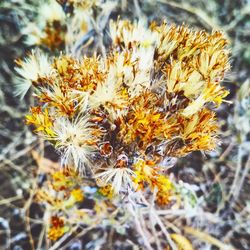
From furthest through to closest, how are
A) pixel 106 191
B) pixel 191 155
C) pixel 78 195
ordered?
pixel 191 155 < pixel 78 195 < pixel 106 191

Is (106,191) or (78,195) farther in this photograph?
(78,195)

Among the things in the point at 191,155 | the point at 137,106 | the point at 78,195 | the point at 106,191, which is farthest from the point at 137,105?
the point at 191,155

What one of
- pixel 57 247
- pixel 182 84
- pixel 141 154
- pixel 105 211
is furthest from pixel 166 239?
pixel 182 84

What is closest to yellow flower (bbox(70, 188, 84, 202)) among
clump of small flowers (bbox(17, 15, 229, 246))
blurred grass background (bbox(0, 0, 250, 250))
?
blurred grass background (bbox(0, 0, 250, 250))

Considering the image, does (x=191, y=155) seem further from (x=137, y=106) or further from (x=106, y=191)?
(x=137, y=106)

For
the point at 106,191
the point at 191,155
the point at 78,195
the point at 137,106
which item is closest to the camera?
the point at 137,106

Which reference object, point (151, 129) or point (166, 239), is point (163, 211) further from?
point (151, 129)
